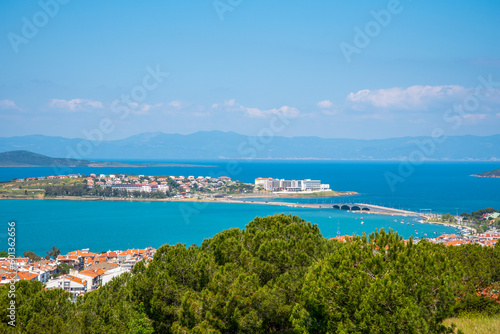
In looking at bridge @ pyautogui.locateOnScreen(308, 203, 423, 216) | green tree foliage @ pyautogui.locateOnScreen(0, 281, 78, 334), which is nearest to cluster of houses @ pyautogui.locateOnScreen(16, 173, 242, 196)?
Answer: bridge @ pyautogui.locateOnScreen(308, 203, 423, 216)

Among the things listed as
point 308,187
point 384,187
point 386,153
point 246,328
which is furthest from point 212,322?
point 386,153

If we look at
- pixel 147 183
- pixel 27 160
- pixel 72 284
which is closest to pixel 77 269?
pixel 72 284

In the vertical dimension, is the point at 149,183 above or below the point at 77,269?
above

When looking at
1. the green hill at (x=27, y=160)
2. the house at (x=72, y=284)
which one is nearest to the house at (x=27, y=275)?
the house at (x=72, y=284)

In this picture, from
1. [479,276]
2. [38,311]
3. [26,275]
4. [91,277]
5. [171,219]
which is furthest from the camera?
[171,219]

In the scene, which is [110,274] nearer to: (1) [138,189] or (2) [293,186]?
(1) [138,189]

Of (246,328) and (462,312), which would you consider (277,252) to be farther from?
(462,312)
